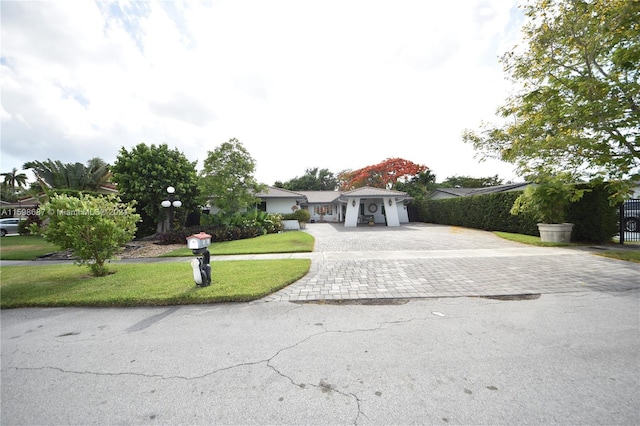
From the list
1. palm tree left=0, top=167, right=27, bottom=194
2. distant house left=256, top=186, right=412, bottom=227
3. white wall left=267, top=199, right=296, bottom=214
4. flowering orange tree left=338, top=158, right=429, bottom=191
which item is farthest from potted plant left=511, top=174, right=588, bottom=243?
palm tree left=0, top=167, right=27, bottom=194

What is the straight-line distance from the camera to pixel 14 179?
125 ft

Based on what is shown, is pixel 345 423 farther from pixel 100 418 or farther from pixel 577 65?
pixel 577 65

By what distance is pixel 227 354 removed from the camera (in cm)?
288

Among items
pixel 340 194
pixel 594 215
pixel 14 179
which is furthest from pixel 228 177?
pixel 14 179

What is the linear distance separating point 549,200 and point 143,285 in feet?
49.0

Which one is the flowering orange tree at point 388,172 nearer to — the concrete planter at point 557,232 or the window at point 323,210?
the window at point 323,210

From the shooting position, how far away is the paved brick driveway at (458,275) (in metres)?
5.00

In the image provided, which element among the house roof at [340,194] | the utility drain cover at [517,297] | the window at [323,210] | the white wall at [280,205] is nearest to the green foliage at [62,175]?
the house roof at [340,194]

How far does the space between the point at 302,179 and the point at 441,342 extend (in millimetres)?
50019

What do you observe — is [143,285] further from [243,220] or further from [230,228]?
[243,220]

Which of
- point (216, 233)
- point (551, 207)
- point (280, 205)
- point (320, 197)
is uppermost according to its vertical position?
point (320, 197)

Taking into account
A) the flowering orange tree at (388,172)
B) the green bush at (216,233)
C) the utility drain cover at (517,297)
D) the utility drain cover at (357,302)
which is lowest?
the utility drain cover at (357,302)

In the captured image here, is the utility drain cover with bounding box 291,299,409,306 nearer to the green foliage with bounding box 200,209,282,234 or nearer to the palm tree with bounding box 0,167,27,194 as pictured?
the green foliage with bounding box 200,209,282,234

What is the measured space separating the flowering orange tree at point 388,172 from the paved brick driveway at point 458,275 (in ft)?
84.0
